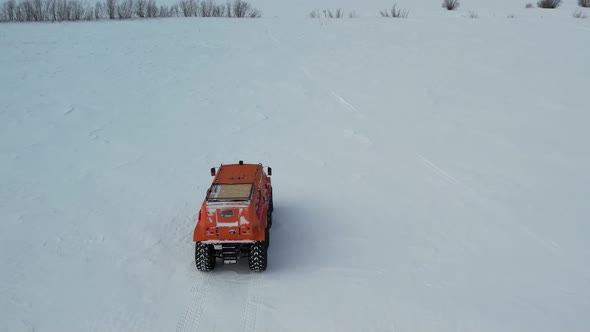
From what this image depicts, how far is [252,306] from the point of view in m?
6.94

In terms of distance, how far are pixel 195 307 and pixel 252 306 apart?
2.36 feet

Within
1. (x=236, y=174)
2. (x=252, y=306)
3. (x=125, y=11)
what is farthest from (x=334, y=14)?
(x=252, y=306)

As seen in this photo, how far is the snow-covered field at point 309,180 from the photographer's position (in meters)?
7.07

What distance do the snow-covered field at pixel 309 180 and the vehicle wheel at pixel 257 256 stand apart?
193 millimetres

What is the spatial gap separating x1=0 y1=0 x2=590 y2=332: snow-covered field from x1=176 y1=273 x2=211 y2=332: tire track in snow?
0.03 meters

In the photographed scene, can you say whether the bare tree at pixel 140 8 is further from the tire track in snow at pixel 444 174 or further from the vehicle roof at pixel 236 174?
the vehicle roof at pixel 236 174

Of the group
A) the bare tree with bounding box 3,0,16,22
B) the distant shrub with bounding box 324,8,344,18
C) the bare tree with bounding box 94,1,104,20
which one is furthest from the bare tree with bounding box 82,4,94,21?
the distant shrub with bounding box 324,8,344,18

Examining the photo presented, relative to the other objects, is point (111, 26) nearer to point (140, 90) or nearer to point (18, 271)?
point (140, 90)

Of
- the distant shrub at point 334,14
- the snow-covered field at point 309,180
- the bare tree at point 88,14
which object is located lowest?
the snow-covered field at point 309,180

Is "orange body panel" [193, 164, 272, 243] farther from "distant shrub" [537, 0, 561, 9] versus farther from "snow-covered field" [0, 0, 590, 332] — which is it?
"distant shrub" [537, 0, 561, 9]

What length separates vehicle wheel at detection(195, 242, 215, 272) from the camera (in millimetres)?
7426

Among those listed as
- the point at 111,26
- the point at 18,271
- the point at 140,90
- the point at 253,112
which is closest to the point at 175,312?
the point at 18,271

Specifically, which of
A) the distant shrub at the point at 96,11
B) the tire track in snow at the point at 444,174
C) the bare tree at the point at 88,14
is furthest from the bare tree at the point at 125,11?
the tire track in snow at the point at 444,174

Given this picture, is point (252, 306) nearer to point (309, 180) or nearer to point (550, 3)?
point (309, 180)
